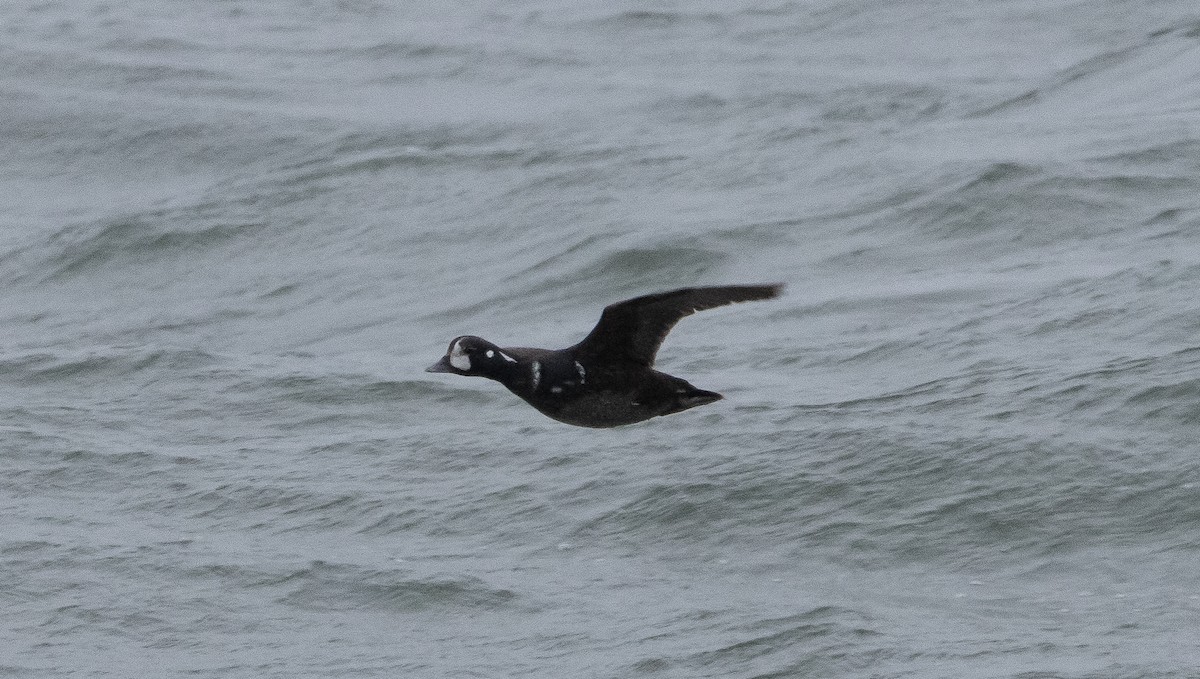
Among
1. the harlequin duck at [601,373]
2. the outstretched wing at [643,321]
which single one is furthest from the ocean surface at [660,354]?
the outstretched wing at [643,321]

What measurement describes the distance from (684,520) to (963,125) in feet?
23.7

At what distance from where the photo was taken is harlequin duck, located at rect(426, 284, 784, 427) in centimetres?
780

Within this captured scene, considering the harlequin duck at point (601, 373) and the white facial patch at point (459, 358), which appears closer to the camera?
the harlequin duck at point (601, 373)

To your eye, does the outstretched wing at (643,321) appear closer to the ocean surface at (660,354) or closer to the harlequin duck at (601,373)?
the harlequin duck at (601,373)

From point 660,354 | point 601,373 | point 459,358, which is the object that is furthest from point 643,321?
point 660,354

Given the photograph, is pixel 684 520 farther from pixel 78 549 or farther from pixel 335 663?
pixel 78 549

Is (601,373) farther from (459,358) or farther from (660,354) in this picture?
(660,354)

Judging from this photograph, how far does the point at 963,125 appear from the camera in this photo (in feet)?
51.9

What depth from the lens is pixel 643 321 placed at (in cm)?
778

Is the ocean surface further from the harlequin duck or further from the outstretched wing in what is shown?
the outstretched wing

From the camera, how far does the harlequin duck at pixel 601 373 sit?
7.80 m

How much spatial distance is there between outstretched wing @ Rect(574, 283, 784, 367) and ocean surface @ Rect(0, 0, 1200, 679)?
1.19 metres

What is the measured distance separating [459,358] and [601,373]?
0.55 meters

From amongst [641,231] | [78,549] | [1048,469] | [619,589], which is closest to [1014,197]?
[641,231]
